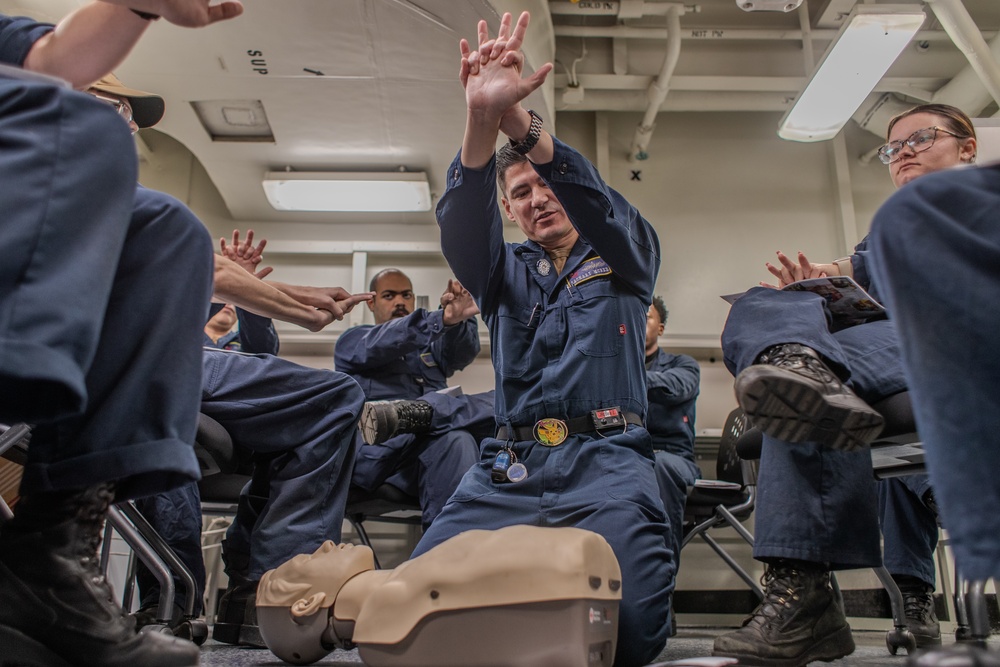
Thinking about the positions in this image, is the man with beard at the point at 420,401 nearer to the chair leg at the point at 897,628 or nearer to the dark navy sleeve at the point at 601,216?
the dark navy sleeve at the point at 601,216

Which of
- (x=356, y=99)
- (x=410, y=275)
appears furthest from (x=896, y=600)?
(x=410, y=275)

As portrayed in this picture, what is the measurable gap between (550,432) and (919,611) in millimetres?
1331

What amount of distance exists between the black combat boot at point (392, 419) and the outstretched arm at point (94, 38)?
141 centimetres

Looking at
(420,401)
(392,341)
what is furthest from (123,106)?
(392,341)

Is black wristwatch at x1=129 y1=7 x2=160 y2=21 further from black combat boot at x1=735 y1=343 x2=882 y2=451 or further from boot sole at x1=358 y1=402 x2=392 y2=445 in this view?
boot sole at x1=358 y1=402 x2=392 y2=445

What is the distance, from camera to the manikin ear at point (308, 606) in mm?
1221

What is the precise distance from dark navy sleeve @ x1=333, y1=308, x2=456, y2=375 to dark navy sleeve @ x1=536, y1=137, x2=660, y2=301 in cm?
133

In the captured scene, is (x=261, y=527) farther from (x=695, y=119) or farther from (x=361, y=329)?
(x=695, y=119)

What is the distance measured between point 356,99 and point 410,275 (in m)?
1.36

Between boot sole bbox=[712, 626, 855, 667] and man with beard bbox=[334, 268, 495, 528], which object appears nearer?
boot sole bbox=[712, 626, 855, 667]

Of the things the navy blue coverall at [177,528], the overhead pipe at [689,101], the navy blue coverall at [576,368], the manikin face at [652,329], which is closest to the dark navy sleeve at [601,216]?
the navy blue coverall at [576,368]

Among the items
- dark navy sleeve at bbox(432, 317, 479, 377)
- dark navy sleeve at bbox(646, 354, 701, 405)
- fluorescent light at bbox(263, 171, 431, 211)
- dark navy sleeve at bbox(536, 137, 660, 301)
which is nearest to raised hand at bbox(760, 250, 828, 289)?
dark navy sleeve at bbox(536, 137, 660, 301)

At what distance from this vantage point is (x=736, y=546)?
12.7 ft

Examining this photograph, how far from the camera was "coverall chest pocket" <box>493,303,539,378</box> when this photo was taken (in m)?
1.69
